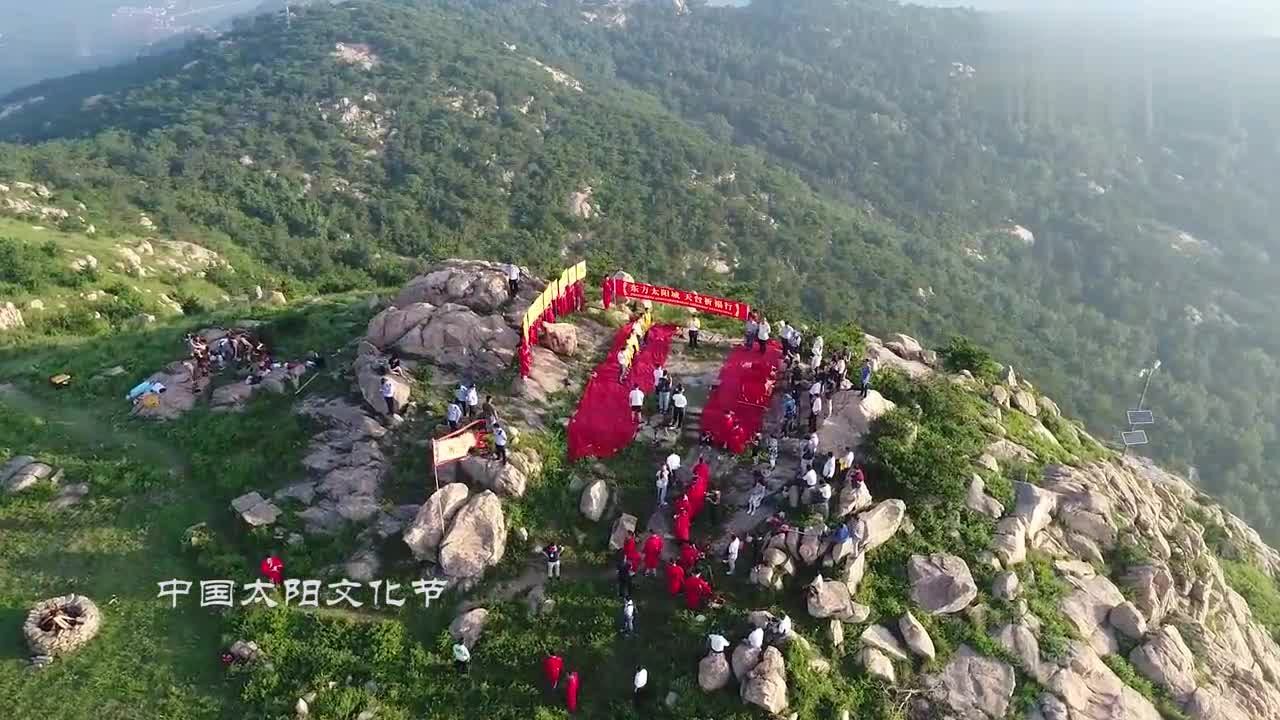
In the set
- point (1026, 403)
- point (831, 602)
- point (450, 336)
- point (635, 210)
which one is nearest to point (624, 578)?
point (831, 602)

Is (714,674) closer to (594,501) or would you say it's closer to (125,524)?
(594,501)

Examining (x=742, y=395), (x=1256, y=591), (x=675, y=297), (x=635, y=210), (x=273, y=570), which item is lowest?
(x=635, y=210)

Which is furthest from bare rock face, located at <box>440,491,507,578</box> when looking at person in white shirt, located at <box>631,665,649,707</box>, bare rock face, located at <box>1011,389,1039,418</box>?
bare rock face, located at <box>1011,389,1039,418</box>

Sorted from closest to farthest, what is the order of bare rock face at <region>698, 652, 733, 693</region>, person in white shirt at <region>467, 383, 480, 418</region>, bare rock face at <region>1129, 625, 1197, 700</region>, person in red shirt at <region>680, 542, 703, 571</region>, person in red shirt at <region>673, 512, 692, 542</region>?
bare rock face at <region>698, 652, 733, 693</region>
person in red shirt at <region>680, 542, 703, 571</region>
bare rock face at <region>1129, 625, 1197, 700</region>
person in red shirt at <region>673, 512, 692, 542</region>
person in white shirt at <region>467, 383, 480, 418</region>

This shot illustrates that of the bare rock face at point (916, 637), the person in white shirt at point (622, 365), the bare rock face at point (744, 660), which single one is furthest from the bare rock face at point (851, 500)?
the person in white shirt at point (622, 365)

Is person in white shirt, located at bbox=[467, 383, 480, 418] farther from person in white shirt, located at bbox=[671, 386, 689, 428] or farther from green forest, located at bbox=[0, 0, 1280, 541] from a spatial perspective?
green forest, located at bbox=[0, 0, 1280, 541]

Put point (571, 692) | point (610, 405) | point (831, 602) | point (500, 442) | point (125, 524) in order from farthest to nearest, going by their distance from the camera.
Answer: point (610, 405) < point (500, 442) < point (125, 524) < point (831, 602) < point (571, 692)

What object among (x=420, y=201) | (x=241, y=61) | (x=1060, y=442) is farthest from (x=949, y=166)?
(x=1060, y=442)
